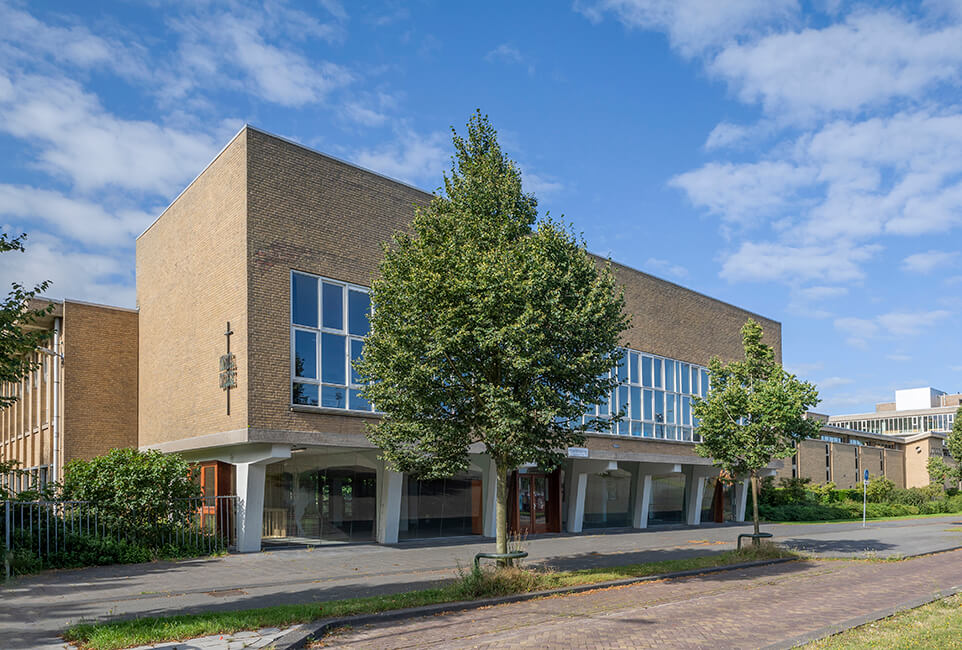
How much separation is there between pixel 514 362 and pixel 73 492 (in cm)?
1127

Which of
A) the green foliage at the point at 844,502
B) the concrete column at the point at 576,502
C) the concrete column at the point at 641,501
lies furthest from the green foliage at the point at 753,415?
the green foliage at the point at 844,502

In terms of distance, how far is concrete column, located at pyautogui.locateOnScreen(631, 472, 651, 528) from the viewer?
34.2 metres

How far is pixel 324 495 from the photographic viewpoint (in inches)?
904

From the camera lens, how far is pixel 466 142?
1664cm

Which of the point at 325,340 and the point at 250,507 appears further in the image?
the point at 325,340

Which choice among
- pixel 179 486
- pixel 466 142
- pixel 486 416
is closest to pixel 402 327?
pixel 486 416

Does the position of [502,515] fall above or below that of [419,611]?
above

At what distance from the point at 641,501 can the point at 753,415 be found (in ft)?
49.1

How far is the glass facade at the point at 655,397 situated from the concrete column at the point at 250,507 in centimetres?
1439

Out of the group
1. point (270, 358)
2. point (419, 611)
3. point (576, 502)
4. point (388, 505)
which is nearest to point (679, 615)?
point (419, 611)

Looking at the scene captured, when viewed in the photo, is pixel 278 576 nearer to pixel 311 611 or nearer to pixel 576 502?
pixel 311 611

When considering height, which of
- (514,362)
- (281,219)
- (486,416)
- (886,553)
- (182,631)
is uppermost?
(281,219)

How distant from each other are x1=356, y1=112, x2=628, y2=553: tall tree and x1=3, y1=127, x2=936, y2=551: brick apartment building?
10.0ft

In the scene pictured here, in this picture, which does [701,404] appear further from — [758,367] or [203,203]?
[203,203]
